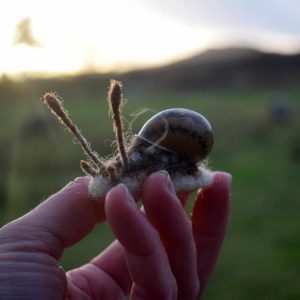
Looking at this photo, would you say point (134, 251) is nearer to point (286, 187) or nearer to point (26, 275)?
point (26, 275)

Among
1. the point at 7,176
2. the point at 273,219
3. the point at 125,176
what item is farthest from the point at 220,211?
the point at 7,176

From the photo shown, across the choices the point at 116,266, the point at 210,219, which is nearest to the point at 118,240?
the point at 210,219

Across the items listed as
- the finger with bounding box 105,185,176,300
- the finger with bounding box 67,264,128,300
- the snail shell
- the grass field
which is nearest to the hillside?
the grass field

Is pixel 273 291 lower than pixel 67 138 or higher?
higher

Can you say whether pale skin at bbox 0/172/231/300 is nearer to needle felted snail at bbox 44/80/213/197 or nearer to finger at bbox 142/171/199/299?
finger at bbox 142/171/199/299

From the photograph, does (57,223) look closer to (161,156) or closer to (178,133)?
(161,156)

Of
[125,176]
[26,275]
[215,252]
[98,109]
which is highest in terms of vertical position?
[125,176]
